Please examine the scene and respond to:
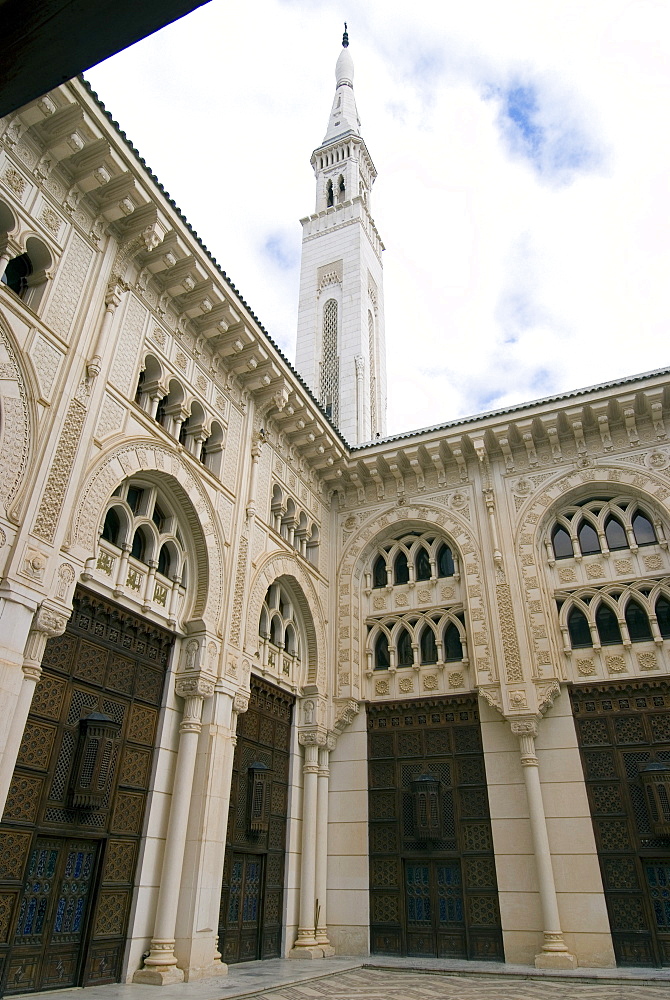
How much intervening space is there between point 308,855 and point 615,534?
25.8 ft

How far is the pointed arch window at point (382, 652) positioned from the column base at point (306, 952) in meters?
4.74

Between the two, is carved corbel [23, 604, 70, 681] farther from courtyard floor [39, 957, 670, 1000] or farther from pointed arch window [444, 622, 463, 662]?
pointed arch window [444, 622, 463, 662]

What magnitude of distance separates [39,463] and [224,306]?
4.55 m

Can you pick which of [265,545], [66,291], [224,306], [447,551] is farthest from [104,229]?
[447,551]

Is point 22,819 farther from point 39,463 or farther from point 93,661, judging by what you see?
point 39,463

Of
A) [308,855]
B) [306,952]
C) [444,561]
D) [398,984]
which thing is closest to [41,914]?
[398,984]

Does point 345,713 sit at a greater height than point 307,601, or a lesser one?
lesser

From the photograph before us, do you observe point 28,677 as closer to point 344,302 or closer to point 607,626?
point 607,626

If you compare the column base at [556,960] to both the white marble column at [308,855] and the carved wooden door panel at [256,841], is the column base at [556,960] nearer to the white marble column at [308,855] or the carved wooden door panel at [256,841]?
the white marble column at [308,855]

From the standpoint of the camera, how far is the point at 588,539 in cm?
1241

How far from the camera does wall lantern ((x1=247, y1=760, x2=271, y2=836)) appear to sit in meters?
10.0

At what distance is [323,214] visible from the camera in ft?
93.4

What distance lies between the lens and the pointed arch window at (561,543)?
40.8ft

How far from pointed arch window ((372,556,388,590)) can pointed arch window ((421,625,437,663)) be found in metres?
1.46
